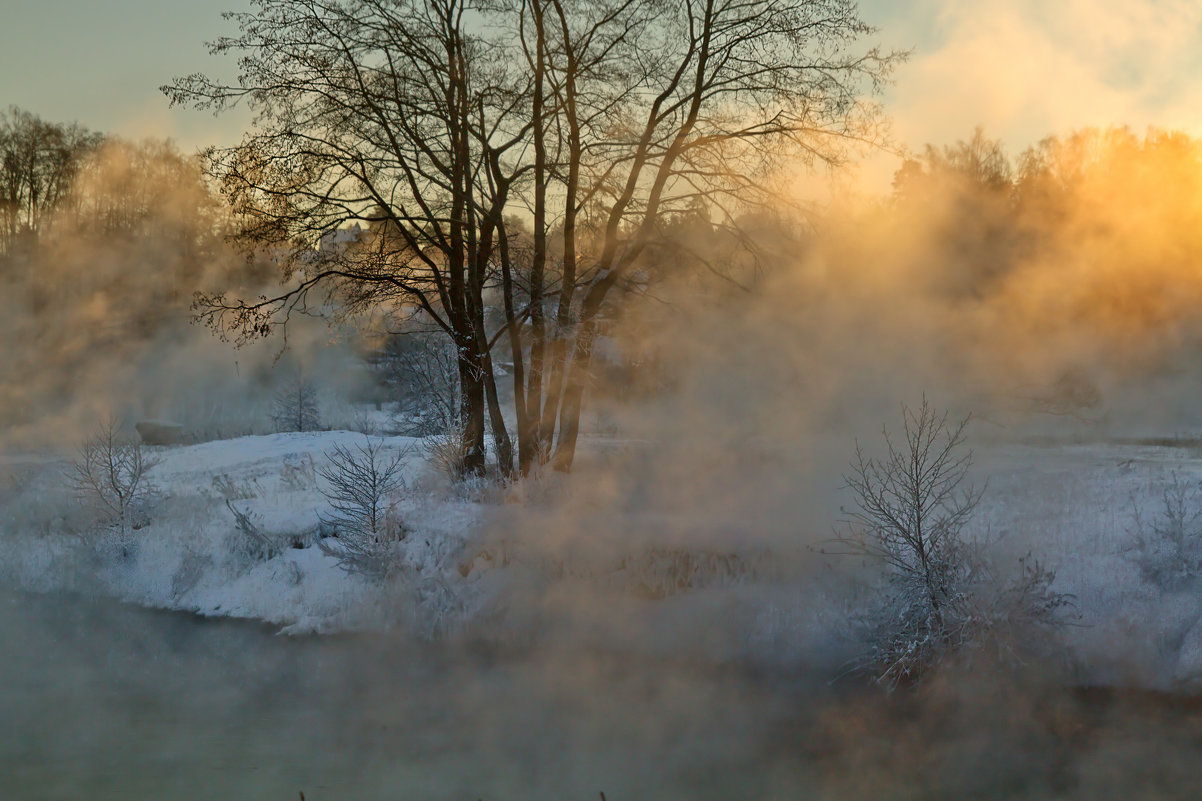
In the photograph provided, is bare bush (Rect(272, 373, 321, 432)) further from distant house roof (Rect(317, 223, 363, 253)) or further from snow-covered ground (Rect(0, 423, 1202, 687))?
snow-covered ground (Rect(0, 423, 1202, 687))

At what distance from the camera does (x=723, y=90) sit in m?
11.2

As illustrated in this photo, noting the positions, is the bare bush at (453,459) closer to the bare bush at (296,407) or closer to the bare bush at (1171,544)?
the bare bush at (1171,544)

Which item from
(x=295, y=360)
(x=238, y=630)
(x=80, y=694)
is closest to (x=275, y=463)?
(x=238, y=630)

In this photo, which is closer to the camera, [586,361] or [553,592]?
[553,592]

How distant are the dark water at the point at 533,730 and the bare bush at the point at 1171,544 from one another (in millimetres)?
1067

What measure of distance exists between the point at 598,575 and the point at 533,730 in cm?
194

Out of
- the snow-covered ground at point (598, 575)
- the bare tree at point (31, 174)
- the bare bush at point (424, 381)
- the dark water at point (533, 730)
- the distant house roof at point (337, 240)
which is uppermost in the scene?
the bare tree at point (31, 174)

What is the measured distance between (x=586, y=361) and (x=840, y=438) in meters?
4.52

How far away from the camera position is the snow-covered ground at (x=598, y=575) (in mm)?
7461

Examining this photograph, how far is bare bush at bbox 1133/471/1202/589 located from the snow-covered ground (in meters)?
0.05

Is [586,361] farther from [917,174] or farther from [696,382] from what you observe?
[917,174]

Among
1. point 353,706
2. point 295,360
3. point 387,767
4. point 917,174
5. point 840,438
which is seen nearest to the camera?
point 387,767

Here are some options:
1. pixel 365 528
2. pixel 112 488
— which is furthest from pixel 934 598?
pixel 112 488

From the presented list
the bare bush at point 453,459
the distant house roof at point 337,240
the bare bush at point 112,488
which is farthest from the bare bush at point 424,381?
the bare bush at point 112,488
